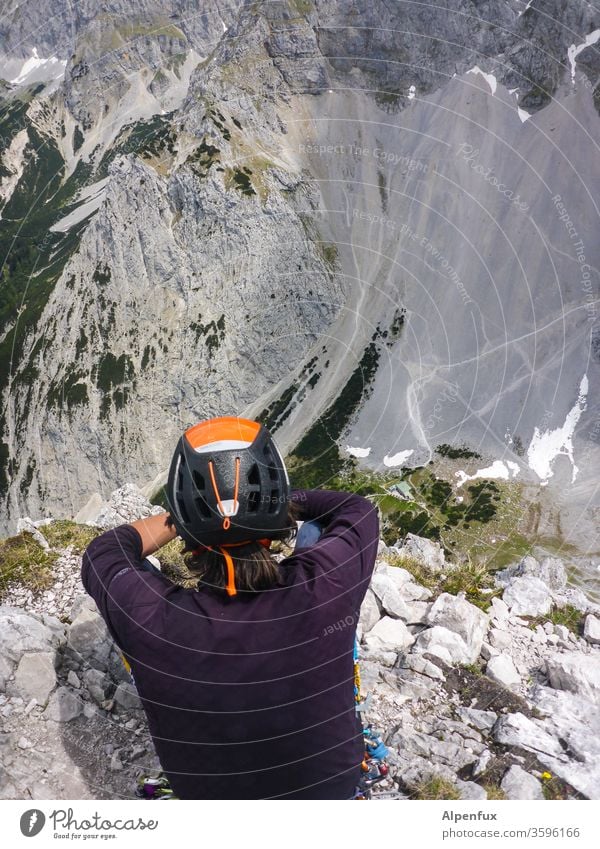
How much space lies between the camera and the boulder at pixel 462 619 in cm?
588

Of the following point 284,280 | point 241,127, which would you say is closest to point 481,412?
point 284,280

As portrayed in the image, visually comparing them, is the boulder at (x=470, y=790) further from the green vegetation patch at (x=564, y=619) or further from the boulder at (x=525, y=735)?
the green vegetation patch at (x=564, y=619)

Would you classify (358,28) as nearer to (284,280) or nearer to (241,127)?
(284,280)

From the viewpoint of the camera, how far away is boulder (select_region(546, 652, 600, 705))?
5.35m

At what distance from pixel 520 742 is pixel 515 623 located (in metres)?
2.04

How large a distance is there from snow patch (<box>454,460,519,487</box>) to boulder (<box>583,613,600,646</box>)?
35253 mm

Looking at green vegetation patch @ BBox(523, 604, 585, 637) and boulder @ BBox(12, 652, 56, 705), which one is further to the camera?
green vegetation patch @ BBox(523, 604, 585, 637)

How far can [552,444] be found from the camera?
1939 inches

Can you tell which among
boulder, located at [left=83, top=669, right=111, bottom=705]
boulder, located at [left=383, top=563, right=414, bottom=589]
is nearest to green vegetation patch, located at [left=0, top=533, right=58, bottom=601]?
boulder, located at [left=83, top=669, right=111, bottom=705]

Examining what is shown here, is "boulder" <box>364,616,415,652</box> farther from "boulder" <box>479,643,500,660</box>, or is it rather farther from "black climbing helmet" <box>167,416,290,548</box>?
"black climbing helmet" <box>167,416,290,548</box>

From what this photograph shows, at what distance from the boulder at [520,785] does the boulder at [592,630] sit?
2.80 meters

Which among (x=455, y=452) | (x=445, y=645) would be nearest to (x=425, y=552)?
(x=445, y=645)

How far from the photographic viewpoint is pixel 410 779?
167 inches

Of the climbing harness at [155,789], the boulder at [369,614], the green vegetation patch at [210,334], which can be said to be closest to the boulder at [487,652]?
the boulder at [369,614]
